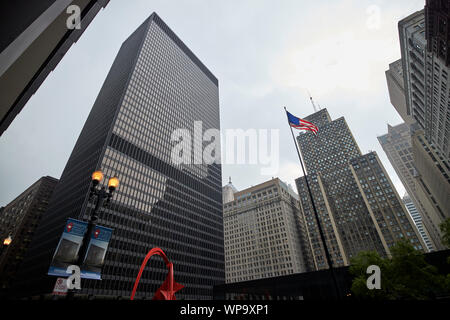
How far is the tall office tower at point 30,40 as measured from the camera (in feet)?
10.7

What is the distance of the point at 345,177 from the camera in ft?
433

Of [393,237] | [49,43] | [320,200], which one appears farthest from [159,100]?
[393,237]

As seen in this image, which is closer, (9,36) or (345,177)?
(9,36)

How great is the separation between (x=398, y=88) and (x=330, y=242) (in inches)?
3427

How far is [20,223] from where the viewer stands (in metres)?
102

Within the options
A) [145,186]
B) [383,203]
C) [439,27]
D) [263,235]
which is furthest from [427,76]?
[263,235]

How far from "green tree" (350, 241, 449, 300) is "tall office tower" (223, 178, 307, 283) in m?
105

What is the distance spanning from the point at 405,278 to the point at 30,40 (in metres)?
35.4

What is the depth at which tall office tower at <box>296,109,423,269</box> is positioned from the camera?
112 meters

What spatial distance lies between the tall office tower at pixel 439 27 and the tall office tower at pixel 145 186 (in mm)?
91118

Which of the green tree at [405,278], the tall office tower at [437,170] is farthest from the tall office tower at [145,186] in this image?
the tall office tower at [437,170]

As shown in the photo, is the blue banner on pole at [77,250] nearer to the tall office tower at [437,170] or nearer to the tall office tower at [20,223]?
the tall office tower at [437,170]
